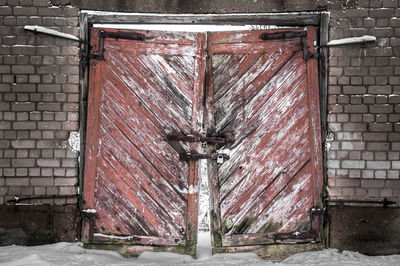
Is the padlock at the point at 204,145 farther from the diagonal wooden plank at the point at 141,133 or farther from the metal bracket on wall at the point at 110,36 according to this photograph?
the metal bracket on wall at the point at 110,36

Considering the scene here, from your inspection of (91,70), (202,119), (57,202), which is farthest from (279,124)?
(57,202)

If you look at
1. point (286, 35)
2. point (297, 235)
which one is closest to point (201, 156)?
point (297, 235)

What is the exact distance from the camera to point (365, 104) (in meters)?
3.74

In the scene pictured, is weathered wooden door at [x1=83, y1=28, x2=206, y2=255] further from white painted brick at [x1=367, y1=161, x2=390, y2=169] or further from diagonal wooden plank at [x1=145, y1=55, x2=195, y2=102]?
white painted brick at [x1=367, y1=161, x2=390, y2=169]

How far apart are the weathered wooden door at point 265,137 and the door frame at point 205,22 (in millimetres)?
A: 92

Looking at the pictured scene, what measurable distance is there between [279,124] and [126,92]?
1.63m

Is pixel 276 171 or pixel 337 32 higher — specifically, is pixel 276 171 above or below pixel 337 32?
below

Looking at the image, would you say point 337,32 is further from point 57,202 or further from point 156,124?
point 57,202

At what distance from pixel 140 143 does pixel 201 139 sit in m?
0.64

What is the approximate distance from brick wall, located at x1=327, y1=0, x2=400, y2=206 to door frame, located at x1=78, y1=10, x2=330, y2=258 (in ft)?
0.27

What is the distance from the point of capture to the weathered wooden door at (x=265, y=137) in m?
3.82

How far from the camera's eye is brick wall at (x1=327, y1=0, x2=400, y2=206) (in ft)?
12.2

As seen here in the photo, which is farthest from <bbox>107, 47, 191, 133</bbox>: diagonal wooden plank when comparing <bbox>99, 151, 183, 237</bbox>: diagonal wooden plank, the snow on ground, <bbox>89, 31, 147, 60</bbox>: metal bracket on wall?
the snow on ground

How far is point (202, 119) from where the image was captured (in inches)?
152
